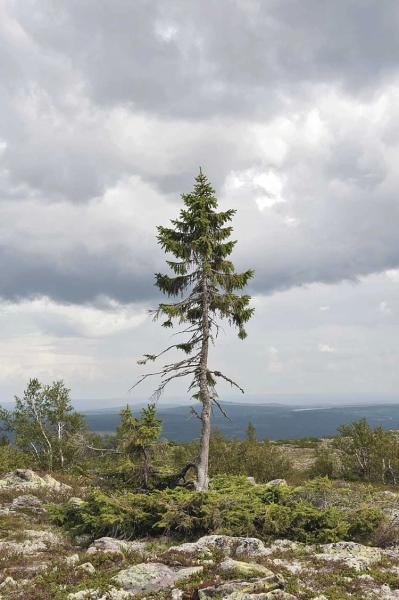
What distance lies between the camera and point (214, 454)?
41.5 metres

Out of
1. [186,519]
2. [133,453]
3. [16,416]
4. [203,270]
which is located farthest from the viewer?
[16,416]

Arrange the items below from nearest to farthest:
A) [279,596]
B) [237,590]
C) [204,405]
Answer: [279,596] → [237,590] → [204,405]

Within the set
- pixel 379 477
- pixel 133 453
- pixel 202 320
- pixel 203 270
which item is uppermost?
pixel 203 270

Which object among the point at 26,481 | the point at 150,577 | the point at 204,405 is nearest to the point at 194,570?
the point at 150,577

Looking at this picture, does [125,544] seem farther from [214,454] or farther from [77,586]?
[214,454]

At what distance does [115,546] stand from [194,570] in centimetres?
434

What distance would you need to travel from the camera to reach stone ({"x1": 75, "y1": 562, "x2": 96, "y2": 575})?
1243cm

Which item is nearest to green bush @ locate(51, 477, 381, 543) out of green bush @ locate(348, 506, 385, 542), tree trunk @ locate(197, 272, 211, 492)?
Result: green bush @ locate(348, 506, 385, 542)

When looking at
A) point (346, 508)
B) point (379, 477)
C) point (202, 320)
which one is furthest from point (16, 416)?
point (346, 508)

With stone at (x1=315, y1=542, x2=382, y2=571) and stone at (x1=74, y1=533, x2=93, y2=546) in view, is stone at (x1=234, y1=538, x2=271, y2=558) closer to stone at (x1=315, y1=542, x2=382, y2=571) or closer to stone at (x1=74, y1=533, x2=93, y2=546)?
stone at (x1=315, y1=542, x2=382, y2=571)

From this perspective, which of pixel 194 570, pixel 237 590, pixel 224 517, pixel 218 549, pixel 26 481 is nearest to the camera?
pixel 237 590

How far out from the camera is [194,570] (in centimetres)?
1218

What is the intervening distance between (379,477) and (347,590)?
43.4 m

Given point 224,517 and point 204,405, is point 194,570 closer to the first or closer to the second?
Answer: point 224,517
